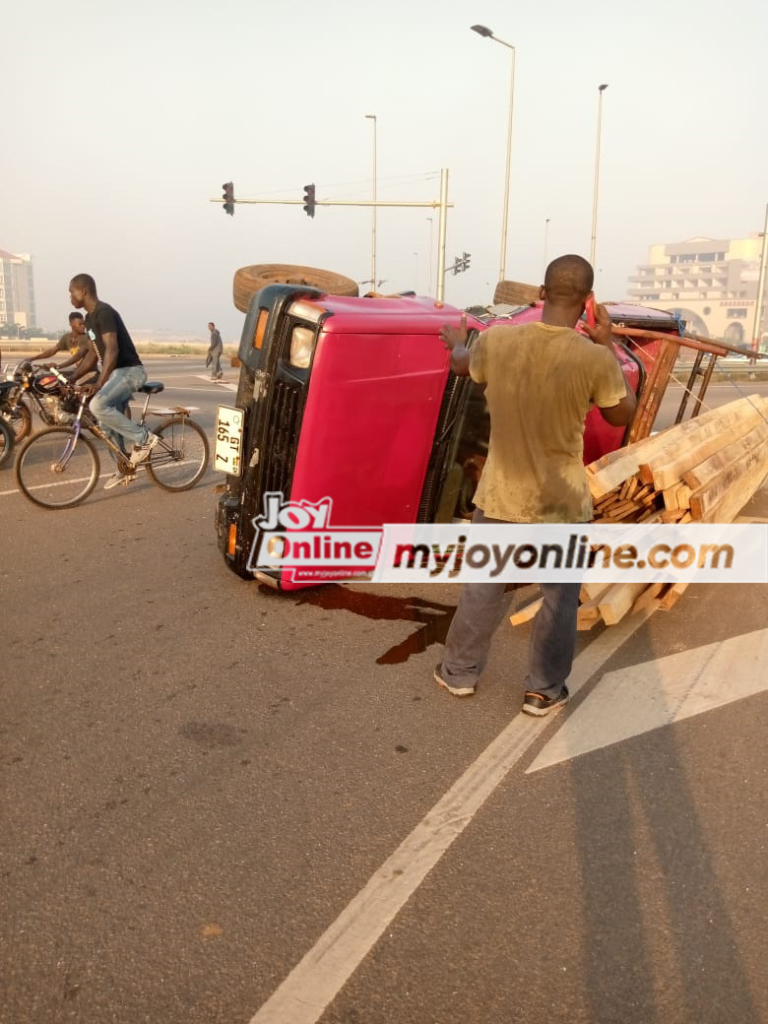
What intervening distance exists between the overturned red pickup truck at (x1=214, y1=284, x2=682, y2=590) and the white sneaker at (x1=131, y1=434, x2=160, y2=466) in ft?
9.10

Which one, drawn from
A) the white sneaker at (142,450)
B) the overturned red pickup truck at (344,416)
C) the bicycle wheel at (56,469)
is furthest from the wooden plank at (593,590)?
the bicycle wheel at (56,469)

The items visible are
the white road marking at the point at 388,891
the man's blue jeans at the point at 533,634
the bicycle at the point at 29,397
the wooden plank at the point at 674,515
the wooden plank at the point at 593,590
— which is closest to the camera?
the white road marking at the point at 388,891

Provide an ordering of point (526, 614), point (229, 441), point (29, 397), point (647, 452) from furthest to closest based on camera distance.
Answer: point (29, 397), point (647, 452), point (229, 441), point (526, 614)

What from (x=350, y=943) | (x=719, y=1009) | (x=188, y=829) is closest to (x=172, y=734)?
(x=188, y=829)

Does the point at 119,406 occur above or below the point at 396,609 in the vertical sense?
above

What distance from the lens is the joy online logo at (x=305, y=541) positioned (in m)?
4.66

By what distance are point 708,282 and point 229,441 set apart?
193 m

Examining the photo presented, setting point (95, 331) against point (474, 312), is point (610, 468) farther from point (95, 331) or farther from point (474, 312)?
point (95, 331)

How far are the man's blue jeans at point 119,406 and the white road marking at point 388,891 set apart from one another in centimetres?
507

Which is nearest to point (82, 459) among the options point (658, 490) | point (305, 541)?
point (305, 541)

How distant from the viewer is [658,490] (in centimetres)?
470

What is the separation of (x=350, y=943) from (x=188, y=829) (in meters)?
0.77

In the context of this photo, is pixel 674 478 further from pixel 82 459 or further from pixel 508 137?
pixel 508 137

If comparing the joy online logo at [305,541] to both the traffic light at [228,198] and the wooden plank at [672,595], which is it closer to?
the wooden plank at [672,595]
